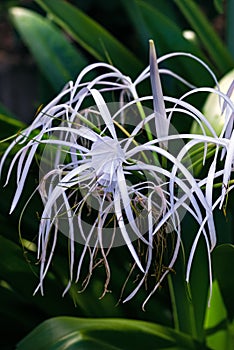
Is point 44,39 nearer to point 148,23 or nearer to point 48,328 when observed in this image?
point 148,23

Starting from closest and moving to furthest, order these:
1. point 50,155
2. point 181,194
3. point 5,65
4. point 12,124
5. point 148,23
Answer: point 181,194 → point 50,155 → point 12,124 → point 148,23 → point 5,65

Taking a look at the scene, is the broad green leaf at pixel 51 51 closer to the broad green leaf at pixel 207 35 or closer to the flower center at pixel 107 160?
the broad green leaf at pixel 207 35

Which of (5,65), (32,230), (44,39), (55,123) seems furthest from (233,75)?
(5,65)

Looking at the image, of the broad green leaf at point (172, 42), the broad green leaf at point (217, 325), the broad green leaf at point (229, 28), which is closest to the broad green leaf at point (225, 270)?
the broad green leaf at point (217, 325)

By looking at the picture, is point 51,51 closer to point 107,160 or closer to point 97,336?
point 97,336

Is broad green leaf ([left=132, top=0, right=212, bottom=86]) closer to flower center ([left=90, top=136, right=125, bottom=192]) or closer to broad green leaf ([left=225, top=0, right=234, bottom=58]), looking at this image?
broad green leaf ([left=225, top=0, right=234, bottom=58])

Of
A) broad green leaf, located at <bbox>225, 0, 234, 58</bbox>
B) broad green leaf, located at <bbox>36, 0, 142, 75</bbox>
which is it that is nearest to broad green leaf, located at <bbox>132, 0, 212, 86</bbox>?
broad green leaf, located at <bbox>36, 0, 142, 75</bbox>

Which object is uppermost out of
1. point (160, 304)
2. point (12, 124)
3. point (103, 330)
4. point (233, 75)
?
point (12, 124)
